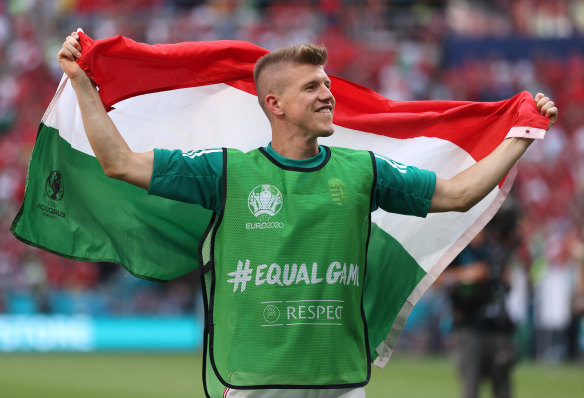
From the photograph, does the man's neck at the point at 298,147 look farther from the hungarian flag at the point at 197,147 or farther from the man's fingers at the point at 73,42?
the man's fingers at the point at 73,42

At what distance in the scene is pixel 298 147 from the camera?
3.92m

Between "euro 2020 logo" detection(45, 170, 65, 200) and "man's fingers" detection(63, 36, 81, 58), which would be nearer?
"man's fingers" detection(63, 36, 81, 58)

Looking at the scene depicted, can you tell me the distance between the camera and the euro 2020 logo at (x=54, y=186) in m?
4.54

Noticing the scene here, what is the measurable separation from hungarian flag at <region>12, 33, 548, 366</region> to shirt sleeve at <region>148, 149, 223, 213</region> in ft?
2.55

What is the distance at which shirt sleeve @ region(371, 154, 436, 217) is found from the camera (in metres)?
3.99

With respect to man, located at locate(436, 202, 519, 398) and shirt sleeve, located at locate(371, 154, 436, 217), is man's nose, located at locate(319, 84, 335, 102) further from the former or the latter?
man, located at locate(436, 202, 519, 398)

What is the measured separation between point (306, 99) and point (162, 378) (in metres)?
10.3

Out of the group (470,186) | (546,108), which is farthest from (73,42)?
(546,108)

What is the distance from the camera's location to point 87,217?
4.64 meters

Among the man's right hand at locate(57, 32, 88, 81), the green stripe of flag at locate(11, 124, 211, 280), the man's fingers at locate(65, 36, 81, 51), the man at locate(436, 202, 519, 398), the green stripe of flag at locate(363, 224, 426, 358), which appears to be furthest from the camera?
the man at locate(436, 202, 519, 398)

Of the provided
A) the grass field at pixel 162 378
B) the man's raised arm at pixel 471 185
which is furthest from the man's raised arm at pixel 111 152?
the grass field at pixel 162 378

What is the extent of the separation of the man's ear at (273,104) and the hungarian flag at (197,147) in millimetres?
866

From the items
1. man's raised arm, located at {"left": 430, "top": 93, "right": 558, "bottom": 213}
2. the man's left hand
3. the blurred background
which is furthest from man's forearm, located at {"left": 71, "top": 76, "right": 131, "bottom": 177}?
the blurred background

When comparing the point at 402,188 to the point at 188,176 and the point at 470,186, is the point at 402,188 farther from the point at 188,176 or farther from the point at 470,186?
the point at 188,176
